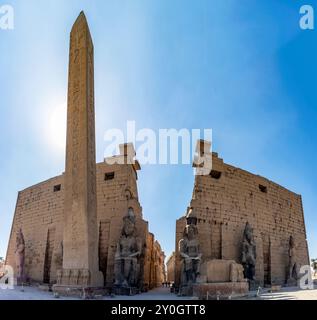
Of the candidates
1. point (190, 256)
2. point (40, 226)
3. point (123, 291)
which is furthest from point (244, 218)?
point (40, 226)

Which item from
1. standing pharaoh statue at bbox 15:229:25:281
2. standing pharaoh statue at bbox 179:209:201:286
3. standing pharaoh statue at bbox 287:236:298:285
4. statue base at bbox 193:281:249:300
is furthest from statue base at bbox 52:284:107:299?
standing pharaoh statue at bbox 287:236:298:285

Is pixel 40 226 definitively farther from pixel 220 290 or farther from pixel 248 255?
pixel 220 290

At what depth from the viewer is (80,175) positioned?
8.45 meters

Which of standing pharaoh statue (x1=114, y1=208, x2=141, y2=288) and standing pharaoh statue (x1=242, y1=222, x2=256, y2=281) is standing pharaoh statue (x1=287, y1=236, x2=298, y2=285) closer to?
standing pharaoh statue (x1=242, y1=222, x2=256, y2=281)

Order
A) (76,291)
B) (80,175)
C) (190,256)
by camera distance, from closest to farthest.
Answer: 1. (76,291)
2. (80,175)
3. (190,256)

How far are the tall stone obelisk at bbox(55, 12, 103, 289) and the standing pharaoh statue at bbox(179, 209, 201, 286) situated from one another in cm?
251

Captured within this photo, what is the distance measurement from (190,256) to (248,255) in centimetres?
277

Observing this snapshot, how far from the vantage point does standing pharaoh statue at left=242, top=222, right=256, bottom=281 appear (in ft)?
38.6

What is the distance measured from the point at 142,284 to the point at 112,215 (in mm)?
2423

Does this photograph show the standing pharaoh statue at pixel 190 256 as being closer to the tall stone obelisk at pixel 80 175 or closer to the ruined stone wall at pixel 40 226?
the tall stone obelisk at pixel 80 175
